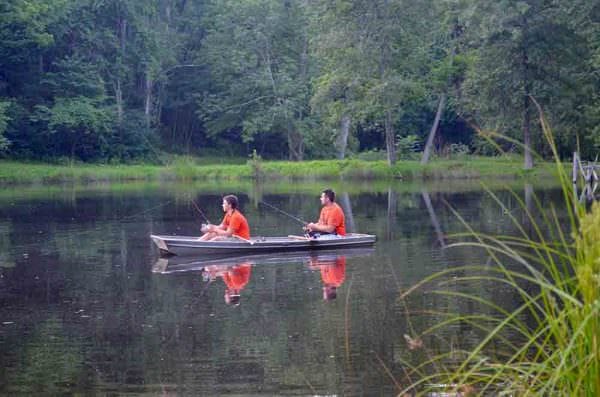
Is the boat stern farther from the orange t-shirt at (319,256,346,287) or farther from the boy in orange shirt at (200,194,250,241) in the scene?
the orange t-shirt at (319,256,346,287)

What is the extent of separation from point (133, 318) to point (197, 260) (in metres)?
6.11

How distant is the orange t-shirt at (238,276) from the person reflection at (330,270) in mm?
1190

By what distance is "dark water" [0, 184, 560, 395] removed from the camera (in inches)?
348

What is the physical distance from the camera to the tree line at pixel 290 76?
43.4 metres

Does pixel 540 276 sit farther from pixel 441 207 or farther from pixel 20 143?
pixel 20 143

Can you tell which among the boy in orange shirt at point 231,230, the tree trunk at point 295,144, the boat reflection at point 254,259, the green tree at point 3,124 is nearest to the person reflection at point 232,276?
the boat reflection at point 254,259

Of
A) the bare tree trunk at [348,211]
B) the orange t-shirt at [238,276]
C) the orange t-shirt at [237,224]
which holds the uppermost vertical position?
the orange t-shirt at [237,224]

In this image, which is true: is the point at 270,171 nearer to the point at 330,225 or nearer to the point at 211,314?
the point at 330,225

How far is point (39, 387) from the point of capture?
863 cm

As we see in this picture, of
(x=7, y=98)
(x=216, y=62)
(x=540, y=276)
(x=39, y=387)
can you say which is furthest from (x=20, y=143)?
(x=540, y=276)

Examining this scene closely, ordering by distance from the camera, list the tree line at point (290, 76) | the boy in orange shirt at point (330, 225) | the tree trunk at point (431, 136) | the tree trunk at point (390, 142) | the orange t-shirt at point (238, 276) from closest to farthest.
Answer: the orange t-shirt at point (238, 276)
the boy in orange shirt at point (330, 225)
the tree line at point (290, 76)
the tree trunk at point (390, 142)
the tree trunk at point (431, 136)

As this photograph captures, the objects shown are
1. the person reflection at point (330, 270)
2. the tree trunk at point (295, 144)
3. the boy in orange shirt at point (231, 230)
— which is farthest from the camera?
the tree trunk at point (295, 144)

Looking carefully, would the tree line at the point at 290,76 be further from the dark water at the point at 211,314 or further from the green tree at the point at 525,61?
the dark water at the point at 211,314

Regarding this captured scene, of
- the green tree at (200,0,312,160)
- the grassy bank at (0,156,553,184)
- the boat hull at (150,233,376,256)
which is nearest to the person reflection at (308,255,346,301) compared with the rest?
the boat hull at (150,233,376,256)
